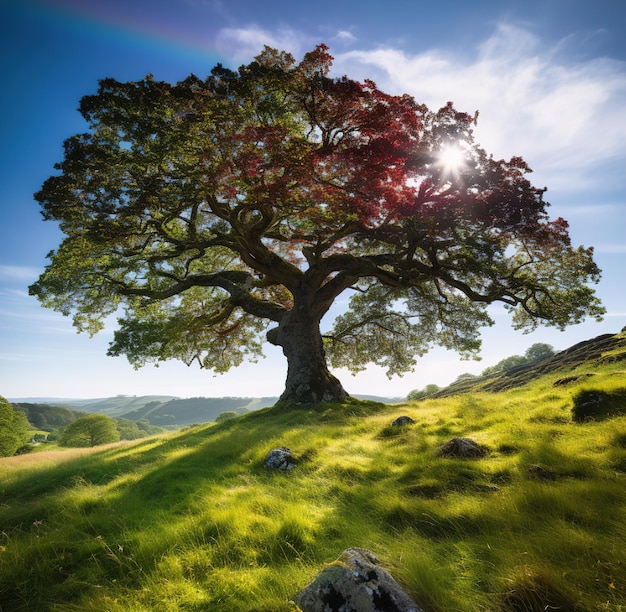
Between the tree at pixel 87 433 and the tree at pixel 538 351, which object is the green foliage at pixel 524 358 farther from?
the tree at pixel 87 433

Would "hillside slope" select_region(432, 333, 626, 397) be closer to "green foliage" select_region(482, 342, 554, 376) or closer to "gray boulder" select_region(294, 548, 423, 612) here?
"gray boulder" select_region(294, 548, 423, 612)

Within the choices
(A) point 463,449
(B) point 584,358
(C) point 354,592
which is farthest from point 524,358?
(C) point 354,592

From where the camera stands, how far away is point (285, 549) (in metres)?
4.04

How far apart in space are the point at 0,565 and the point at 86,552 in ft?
2.97

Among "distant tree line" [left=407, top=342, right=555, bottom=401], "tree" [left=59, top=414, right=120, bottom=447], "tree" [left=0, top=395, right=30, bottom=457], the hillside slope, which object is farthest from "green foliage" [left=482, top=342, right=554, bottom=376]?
"tree" [left=0, top=395, right=30, bottom=457]

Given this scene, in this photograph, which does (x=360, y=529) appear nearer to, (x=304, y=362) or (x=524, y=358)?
(x=304, y=362)

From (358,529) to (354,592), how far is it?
187cm

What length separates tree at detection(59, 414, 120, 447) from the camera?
2343 inches

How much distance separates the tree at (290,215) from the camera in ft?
35.6

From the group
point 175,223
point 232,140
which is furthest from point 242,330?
point 232,140

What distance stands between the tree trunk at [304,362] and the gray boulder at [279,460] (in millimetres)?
8088

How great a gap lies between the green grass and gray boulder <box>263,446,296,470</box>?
30cm

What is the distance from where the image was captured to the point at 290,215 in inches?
611

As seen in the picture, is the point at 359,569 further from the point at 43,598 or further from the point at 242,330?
the point at 242,330
